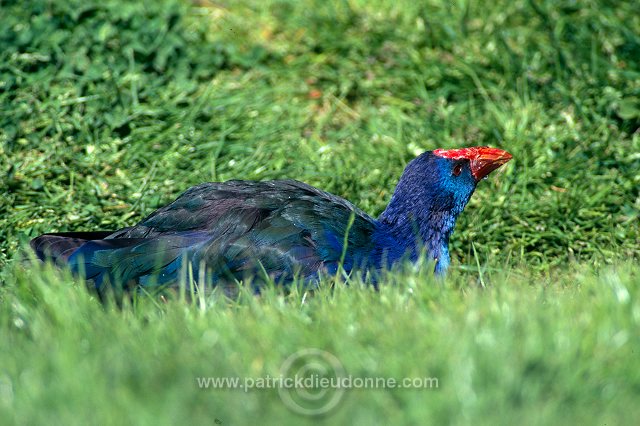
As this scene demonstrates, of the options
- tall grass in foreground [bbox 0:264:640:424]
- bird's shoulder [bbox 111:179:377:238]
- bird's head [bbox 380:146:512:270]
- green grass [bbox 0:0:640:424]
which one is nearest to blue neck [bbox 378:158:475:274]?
bird's head [bbox 380:146:512:270]

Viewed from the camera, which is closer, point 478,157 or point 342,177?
point 478,157

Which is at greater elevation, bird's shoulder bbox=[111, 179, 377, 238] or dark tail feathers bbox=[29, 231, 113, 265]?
bird's shoulder bbox=[111, 179, 377, 238]

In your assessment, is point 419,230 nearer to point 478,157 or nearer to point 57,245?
point 478,157

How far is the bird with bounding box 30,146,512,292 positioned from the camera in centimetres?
343

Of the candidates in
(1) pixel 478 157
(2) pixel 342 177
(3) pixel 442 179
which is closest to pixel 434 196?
(3) pixel 442 179

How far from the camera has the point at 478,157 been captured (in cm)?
388

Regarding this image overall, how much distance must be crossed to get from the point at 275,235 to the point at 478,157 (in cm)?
93

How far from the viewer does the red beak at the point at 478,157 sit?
3838 mm

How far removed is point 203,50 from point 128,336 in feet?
10.1

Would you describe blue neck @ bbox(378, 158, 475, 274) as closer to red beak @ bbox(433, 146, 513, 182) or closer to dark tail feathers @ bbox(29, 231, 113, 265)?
red beak @ bbox(433, 146, 513, 182)

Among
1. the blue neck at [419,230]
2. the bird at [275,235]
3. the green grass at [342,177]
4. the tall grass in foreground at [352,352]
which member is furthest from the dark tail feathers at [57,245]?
the blue neck at [419,230]

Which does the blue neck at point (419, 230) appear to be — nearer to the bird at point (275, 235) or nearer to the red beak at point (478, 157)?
the bird at point (275, 235)

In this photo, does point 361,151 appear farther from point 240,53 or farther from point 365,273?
point 365,273

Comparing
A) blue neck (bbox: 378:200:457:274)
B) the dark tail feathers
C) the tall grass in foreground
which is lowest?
the dark tail feathers
